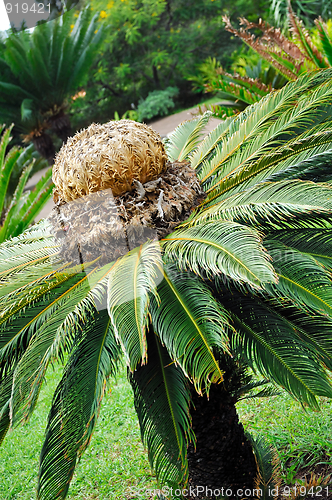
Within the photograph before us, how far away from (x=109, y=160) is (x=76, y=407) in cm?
105

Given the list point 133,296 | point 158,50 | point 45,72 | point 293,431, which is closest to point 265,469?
point 293,431

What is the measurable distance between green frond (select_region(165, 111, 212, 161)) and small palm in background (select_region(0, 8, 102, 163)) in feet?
25.6

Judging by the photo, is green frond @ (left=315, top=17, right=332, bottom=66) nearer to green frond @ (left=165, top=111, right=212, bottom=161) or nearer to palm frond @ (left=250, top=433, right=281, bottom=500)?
green frond @ (left=165, top=111, right=212, bottom=161)

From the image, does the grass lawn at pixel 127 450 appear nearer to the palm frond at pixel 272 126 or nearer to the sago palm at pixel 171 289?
the sago palm at pixel 171 289

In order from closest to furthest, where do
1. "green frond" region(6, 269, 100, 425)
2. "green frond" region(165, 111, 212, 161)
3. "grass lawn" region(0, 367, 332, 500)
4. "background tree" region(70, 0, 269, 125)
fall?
"green frond" region(6, 269, 100, 425) < "green frond" region(165, 111, 212, 161) < "grass lawn" region(0, 367, 332, 500) < "background tree" region(70, 0, 269, 125)

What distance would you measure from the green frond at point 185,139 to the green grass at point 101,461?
1754 mm

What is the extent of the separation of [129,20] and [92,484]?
70.9 ft

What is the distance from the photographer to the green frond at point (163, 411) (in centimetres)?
157

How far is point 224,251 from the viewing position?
145 cm

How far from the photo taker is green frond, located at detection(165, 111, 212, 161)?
9.21 ft

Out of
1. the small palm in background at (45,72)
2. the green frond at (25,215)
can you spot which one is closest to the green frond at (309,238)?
the green frond at (25,215)

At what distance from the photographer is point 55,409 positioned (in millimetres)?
1672

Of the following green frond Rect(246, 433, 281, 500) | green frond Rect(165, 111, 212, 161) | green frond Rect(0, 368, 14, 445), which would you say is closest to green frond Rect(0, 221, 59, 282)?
green frond Rect(0, 368, 14, 445)

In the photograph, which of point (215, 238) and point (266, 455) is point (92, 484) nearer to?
point (266, 455)
